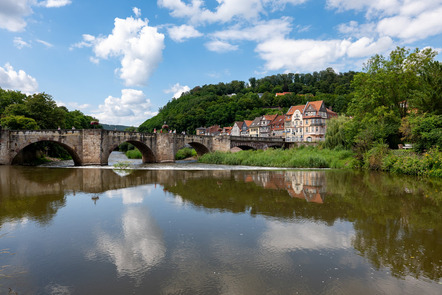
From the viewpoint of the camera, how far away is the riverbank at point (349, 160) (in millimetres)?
25734

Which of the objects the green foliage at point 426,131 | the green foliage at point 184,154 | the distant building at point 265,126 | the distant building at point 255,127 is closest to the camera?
the green foliage at point 426,131

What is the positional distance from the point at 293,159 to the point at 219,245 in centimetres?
3006

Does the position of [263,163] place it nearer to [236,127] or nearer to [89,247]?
[89,247]

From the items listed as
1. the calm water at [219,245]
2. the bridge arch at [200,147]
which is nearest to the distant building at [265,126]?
the bridge arch at [200,147]

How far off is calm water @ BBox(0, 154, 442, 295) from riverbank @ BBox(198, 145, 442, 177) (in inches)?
538

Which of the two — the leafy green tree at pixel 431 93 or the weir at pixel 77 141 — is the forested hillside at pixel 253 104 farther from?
the weir at pixel 77 141

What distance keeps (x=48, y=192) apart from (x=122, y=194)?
167 inches

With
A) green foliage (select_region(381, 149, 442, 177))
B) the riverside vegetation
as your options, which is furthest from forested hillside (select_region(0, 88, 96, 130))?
green foliage (select_region(381, 149, 442, 177))

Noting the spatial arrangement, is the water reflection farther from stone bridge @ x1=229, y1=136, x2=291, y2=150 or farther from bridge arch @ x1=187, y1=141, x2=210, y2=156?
stone bridge @ x1=229, y1=136, x2=291, y2=150

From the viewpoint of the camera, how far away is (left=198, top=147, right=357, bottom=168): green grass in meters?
35.2

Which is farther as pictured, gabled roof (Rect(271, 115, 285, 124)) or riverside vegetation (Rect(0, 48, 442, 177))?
gabled roof (Rect(271, 115, 285, 124))

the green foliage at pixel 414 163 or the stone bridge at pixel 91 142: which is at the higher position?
the stone bridge at pixel 91 142

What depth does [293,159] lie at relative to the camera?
3619 centimetres

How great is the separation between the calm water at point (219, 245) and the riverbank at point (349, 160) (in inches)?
538
